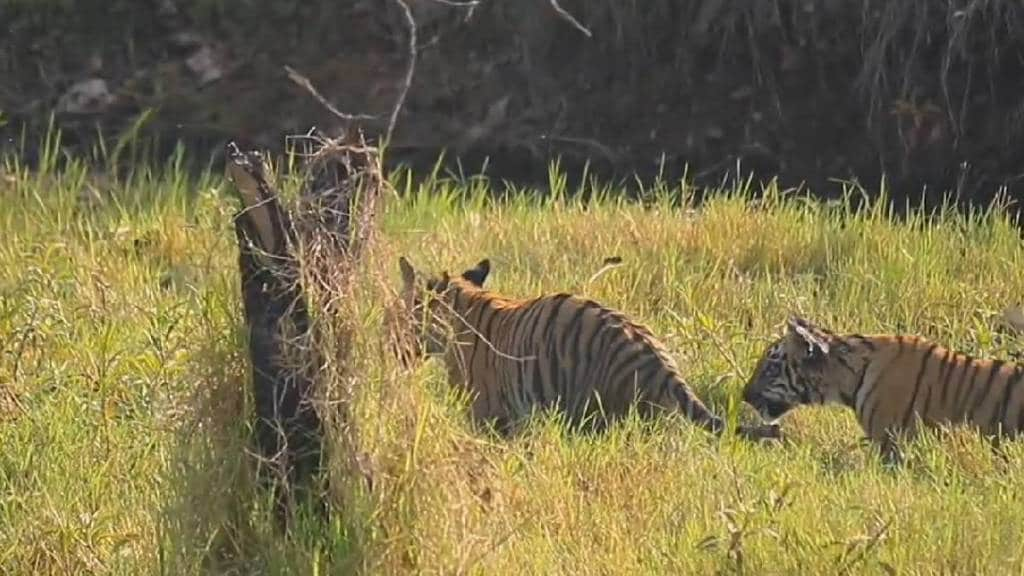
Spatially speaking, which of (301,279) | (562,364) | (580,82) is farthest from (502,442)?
(580,82)

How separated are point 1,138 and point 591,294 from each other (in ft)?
17.8

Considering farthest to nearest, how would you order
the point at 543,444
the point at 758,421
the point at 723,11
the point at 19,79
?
1. the point at 19,79
2. the point at 723,11
3. the point at 758,421
4. the point at 543,444

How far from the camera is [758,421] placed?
Answer: 6816mm

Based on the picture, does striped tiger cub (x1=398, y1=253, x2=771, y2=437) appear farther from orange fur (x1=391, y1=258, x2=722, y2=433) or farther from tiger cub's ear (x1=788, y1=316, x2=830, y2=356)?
tiger cub's ear (x1=788, y1=316, x2=830, y2=356)

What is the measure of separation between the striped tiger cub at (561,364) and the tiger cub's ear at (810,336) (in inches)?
16.9

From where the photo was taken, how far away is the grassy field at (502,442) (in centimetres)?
494

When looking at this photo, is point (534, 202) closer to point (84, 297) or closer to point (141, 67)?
point (84, 297)

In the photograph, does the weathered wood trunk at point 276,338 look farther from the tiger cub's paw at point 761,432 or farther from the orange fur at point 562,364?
the tiger cub's paw at point 761,432

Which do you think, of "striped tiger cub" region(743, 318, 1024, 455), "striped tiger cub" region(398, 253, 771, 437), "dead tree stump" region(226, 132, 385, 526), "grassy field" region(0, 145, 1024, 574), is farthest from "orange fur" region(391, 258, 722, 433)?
"dead tree stump" region(226, 132, 385, 526)

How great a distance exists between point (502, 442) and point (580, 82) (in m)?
6.74

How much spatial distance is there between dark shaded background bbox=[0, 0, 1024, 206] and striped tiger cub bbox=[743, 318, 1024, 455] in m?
4.25

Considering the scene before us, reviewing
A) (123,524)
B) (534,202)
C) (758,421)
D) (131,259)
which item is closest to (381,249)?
(123,524)

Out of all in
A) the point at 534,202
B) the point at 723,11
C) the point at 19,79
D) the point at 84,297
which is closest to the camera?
the point at 84,297

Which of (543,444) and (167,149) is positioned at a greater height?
(543,444)
